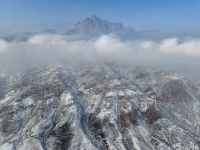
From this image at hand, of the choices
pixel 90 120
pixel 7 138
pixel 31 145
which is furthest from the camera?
pixel 90 120

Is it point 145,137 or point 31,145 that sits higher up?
point 31,145

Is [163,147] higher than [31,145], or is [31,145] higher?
[31,145]

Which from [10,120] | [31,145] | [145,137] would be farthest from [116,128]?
[10,120]

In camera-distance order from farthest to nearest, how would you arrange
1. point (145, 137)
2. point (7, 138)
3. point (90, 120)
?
point (90, 120), point (145, 137), point (7, 138)

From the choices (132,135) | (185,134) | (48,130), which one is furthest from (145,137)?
(48,130)

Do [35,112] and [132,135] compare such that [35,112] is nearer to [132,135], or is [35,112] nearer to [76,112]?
[76,112]

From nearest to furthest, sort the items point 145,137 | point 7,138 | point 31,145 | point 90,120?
point 31,145
point 7,138
point 145,137
point 90,120

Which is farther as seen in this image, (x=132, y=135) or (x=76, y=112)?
(x=76, y=112)

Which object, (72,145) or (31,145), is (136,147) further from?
(31,145)

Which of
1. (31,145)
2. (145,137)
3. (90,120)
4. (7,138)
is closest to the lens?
(31,145)
